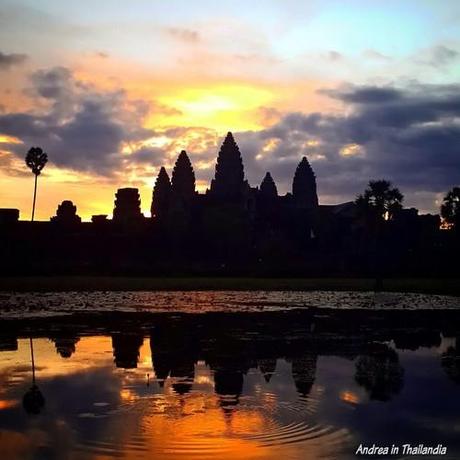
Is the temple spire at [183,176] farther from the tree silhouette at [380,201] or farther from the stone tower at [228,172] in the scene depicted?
the tree silhouette at [380,201]

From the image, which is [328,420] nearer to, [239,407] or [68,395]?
[239,407]

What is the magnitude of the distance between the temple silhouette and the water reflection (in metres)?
59.9

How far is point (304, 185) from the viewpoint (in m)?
136

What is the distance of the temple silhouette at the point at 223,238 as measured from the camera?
86812mm

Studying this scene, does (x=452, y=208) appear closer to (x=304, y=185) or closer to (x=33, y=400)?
(x=304, y=185)

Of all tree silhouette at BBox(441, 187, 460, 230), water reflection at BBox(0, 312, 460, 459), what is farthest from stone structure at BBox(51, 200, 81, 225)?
water reflection at BBox(0, 312, 460, 459)

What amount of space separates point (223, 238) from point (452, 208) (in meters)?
32.6

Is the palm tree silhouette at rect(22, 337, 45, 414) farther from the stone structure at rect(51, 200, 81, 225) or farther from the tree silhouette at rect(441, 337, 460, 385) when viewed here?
the stone structure at rect(51, 200, 81, 225)

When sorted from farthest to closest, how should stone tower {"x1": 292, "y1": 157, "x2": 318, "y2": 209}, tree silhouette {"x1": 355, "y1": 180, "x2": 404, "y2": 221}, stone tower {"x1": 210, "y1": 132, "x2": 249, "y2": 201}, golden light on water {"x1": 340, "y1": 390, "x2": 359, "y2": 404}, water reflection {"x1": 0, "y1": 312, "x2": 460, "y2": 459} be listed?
stone tower {"x1": 292, "y1": 157, "x2": 318, "y2": 209}, stone tower {"x1": 210, "y1": 132, "x2": 249, "y2": 201}, tree silhouette {"x1": 355, "y1": 180, "x2": 404, "y2": 221}, golden light on water {"x1": 340, "y1": 390, "x2": 359, "y2": 404}, water reflection {"x1": 0, "y1": 312, "x2": 460, "y2": 459}

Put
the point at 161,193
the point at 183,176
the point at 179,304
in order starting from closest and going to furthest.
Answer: the point at 179,304
the point at 183,176
the point at 161,193

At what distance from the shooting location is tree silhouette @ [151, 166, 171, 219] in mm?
135625

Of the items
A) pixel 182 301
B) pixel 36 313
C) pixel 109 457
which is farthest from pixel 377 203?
pixel 109 457

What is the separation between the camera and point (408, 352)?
66.1 ft

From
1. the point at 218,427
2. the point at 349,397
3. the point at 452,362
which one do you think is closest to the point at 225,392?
the point at 349,397
